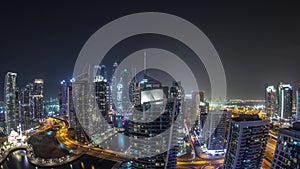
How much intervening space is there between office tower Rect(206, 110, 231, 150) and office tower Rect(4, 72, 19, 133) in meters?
13.2

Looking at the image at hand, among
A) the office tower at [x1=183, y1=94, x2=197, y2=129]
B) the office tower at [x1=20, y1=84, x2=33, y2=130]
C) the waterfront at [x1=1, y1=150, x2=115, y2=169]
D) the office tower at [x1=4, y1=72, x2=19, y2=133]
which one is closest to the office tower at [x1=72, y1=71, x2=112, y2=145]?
the waterfront at [x1=1, y1=150, x2=115, y2=169]

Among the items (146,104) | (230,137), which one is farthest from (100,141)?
(230,137)

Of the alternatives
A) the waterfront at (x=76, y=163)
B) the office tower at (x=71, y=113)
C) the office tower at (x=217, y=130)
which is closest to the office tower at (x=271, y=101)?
the office tower at (x=217, y=130)

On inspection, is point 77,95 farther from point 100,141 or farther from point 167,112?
point 167,112

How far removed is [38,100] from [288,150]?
2018cm

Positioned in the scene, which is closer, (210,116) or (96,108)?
(210,116)

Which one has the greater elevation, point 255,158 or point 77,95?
point 77,95

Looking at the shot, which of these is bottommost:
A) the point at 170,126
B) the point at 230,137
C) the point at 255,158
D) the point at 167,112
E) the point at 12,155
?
the point at 12,155

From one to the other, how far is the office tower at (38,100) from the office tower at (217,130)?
15.3 meters

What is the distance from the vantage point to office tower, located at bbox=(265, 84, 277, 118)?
52.7 ft

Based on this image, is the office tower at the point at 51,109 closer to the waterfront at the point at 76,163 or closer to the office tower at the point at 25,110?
the office tower at the point at 25,110

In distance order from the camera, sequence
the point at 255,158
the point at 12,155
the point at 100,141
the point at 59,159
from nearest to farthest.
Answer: the point at 255,158 → the point at 59,159 → the point at 12,155 → the point at 100,141

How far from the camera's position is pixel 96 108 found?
14.1 meters

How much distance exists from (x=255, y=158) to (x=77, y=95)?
11925 millimetres
